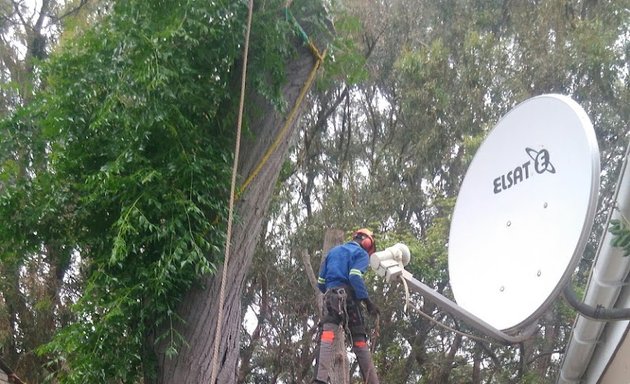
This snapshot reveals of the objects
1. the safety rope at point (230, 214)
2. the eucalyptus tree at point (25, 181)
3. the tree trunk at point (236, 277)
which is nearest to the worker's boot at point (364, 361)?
the tree trunk at point (236, 277)

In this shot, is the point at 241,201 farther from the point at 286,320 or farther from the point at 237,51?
the point at 286,320

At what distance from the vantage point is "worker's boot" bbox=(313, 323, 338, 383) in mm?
5770

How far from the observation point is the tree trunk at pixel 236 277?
4938 mm

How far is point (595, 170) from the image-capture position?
4.55m

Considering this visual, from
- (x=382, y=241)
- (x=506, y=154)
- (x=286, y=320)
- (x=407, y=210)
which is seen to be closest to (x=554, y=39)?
(x=407, y=210)

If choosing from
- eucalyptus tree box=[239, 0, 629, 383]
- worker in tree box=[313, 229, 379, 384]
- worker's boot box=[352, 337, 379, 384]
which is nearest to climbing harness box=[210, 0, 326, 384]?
worker in tree box=[313, 229, 379, 384]

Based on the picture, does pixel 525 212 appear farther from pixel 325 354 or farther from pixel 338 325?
pixel 325 354

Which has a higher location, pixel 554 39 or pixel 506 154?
pixel 554 39

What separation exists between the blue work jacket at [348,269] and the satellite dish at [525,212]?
2.23 feet

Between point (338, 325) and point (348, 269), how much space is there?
43cm

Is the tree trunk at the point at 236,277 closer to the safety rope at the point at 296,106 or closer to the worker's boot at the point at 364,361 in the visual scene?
the safety rope at the point at 296,106

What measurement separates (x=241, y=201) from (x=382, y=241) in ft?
21.3

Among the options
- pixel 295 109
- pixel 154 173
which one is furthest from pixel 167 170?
pixel 295 109

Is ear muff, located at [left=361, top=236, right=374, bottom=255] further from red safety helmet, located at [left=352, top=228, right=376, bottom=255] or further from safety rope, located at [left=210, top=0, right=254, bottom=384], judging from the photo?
safety rope, located at [left=210, top=0, right=254, bottom=384]
